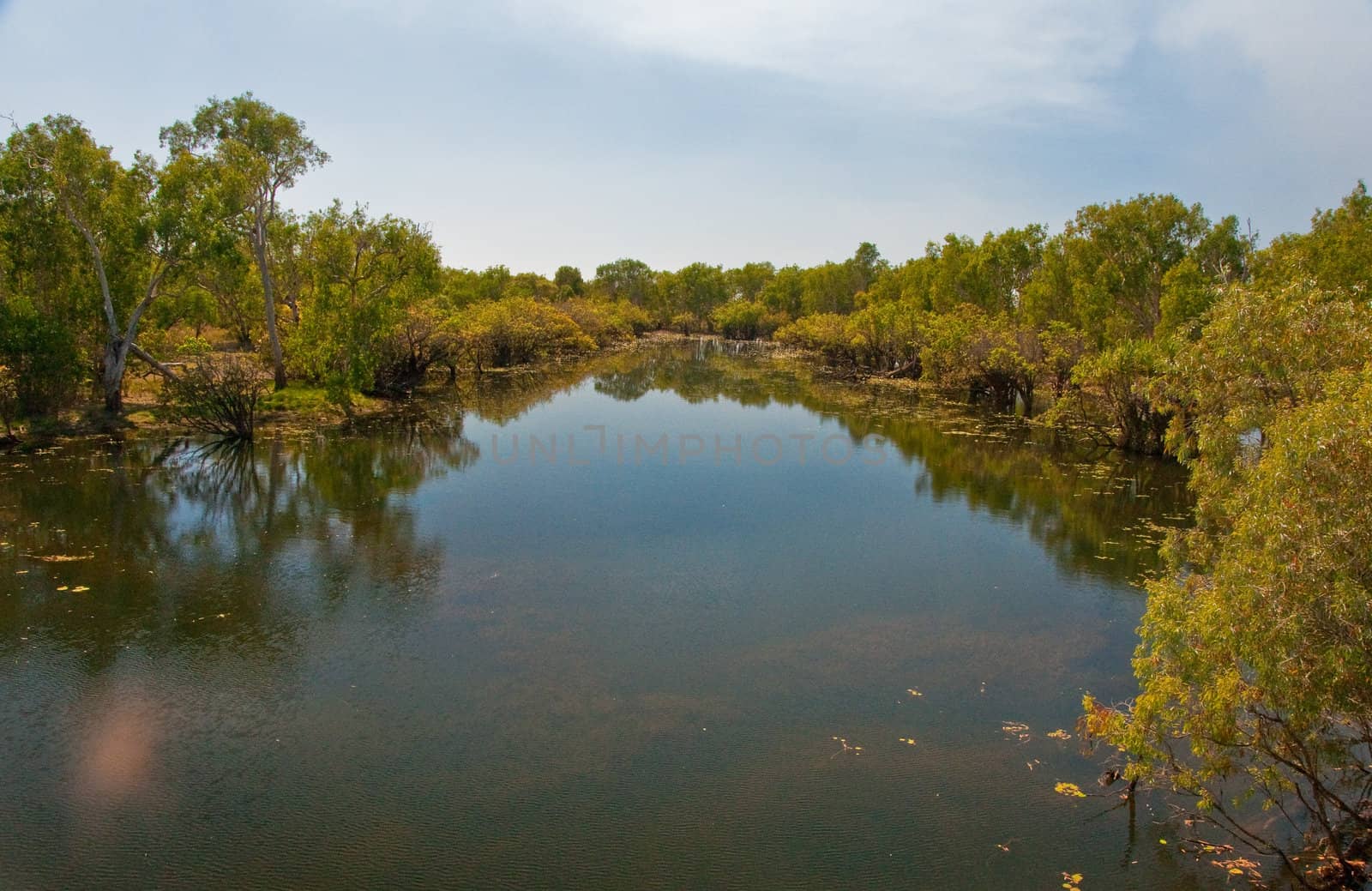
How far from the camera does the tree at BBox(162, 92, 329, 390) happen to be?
26.9 m

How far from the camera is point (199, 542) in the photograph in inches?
547

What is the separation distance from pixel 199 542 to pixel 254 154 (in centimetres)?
1934

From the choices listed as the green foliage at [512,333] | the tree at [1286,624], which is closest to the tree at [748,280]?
the green foliage at [512,333]

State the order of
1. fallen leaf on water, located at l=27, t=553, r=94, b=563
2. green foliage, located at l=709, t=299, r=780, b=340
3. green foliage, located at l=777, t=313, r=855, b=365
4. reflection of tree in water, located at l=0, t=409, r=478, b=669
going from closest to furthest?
reflection of tree in water, located at l=0, t=409, r=478, b=669, fallen leaf on water, located at l=27, t=553, r=94, b=563, green foliage, located at l=777, t=313, r=855, b=365, green foliage, located at l=709, t=299, r=780, b=340

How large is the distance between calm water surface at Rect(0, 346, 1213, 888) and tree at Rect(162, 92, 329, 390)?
1127 centimetres

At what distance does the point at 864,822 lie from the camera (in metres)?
7.02

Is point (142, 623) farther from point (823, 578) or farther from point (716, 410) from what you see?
point (716, 410)

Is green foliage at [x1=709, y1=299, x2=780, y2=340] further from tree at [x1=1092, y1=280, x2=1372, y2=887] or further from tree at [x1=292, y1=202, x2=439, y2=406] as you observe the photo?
tree at [x1=1092, y1=280, x2=1372, y2=887]

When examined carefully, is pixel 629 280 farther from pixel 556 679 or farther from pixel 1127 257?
pixel 556 679

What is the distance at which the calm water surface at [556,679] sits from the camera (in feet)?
21.7

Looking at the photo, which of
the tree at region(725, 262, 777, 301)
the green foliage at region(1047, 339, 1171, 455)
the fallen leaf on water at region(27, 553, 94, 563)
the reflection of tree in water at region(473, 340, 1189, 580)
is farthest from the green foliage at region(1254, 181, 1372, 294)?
the tree at region(725, 262, 777, 301)

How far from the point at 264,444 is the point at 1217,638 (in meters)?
23.1

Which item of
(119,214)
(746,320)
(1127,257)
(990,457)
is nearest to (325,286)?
(119,214)

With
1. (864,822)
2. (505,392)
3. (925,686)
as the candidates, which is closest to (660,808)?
(864,822)
